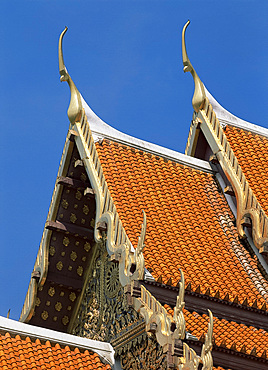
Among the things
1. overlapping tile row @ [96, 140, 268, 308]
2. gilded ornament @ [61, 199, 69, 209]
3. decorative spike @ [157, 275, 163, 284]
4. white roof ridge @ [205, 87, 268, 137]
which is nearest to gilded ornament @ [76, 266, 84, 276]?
gilded ornament @ [61, 199, 69, 209]

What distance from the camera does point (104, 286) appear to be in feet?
37.8

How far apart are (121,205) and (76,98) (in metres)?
2.01

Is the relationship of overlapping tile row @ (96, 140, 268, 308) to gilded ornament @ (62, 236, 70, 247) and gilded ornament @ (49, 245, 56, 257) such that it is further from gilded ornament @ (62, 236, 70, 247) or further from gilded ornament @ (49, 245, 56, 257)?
gilded ornament @ (49, 245, 56, 257)

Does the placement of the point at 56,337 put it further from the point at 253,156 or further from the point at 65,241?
the point at 253,156

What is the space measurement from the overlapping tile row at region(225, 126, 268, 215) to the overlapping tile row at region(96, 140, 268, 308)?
503 mm

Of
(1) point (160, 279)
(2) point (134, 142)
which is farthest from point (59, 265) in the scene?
(1) point (160, 279)

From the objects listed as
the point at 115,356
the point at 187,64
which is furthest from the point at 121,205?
the point at 187,64

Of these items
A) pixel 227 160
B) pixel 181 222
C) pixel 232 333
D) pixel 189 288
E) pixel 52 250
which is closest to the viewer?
pixel 232 333

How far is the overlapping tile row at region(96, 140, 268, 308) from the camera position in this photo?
1112 centimetres

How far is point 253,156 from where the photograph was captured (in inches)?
535

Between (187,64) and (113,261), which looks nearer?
(113,261)

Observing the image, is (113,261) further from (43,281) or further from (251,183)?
(251,183)

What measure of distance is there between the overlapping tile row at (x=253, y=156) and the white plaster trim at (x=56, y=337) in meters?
3.10

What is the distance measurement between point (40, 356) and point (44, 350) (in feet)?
0.63
